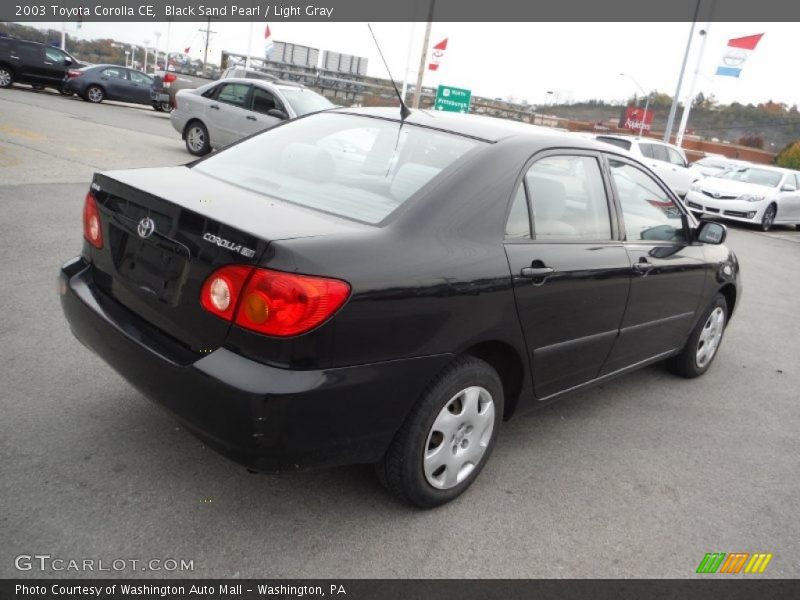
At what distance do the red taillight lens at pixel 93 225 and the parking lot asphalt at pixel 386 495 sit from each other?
0.85m

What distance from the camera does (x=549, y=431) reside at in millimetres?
3857

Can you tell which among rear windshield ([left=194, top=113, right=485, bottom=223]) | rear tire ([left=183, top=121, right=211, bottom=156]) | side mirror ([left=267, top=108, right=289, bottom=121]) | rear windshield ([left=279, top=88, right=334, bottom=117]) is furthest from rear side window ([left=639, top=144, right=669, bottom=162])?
rear windshield ([left=194, top=113, right=485, bottom=223])

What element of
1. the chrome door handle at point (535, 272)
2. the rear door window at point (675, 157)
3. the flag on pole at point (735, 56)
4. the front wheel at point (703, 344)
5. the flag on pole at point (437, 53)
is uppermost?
the flag on pole at point (735, 56)

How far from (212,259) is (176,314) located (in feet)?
0.93

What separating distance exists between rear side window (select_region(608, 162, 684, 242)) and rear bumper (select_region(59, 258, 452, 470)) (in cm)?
174

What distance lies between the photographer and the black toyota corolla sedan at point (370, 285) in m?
2.30

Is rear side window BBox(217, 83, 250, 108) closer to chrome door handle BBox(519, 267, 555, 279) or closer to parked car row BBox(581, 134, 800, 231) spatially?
parked car row BBox(581, 134, 800, 231)

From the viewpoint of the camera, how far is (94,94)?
76.4 feet

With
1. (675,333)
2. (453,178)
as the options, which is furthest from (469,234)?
(675,333)

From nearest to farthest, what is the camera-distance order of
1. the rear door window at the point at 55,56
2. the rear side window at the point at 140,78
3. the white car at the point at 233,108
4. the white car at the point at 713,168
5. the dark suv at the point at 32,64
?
the white car at the point at 233,108, the white car at the point at 713,168, the dark suv at the point at 32,64, the rear door window at the point at 55,56, the rear side window at the point at 140,78

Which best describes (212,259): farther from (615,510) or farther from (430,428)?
(615,510)

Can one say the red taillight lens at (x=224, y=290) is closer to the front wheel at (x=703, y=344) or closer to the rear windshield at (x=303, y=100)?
the front wheel at (x=703, y=344)

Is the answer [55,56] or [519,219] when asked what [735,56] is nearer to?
[55,56]

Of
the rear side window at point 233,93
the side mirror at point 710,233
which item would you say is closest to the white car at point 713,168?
the rear side window at point 233,93
